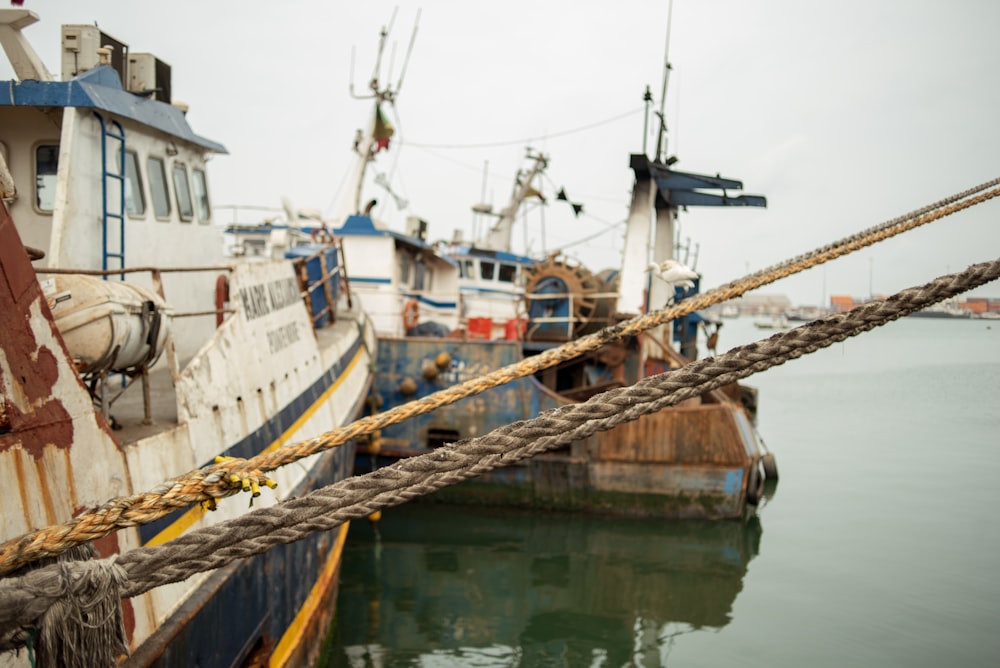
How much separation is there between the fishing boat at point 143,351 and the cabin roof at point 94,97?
18mm

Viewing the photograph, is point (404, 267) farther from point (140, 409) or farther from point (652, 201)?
point (140, 409)

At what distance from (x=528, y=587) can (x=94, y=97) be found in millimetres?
7736

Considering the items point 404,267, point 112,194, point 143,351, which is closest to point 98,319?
point 143,351

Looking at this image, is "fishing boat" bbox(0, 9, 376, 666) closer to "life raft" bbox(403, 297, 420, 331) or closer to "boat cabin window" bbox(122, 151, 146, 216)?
"boat cabin window" bbox(122, 151, 146, 216)

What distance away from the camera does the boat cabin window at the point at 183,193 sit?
8203mm

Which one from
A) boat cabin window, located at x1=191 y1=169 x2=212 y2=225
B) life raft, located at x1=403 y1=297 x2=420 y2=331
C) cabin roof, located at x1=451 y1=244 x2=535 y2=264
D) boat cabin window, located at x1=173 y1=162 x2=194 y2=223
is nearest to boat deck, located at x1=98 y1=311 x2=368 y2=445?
boat cabin window, located at x1=173 y1=162 x2=194 y2=223

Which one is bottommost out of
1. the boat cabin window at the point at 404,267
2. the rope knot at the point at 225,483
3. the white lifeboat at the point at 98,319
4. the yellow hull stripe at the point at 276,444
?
the yellow hull stripe at the point at 276,444

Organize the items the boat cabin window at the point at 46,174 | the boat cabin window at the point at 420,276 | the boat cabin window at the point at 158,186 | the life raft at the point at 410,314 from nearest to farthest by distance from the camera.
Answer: the boat cabin window at the point at 46,174, the boat cabin window at the point at 158,186, the life raft at the point at 410,314, the boat cabin window at the point at 420,276

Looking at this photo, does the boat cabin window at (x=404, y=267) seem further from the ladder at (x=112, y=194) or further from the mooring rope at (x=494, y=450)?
the mooring rope at (x=494, y=450)

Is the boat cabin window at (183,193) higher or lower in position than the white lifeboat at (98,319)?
higher

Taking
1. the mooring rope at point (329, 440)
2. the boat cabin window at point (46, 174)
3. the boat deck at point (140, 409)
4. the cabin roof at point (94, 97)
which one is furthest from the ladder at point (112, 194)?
the mooring rope at point (329, 440)

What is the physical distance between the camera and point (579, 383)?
49.4ft

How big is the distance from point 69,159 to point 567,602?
7634 millimetres

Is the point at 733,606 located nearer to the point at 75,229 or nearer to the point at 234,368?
the point at 234,368
